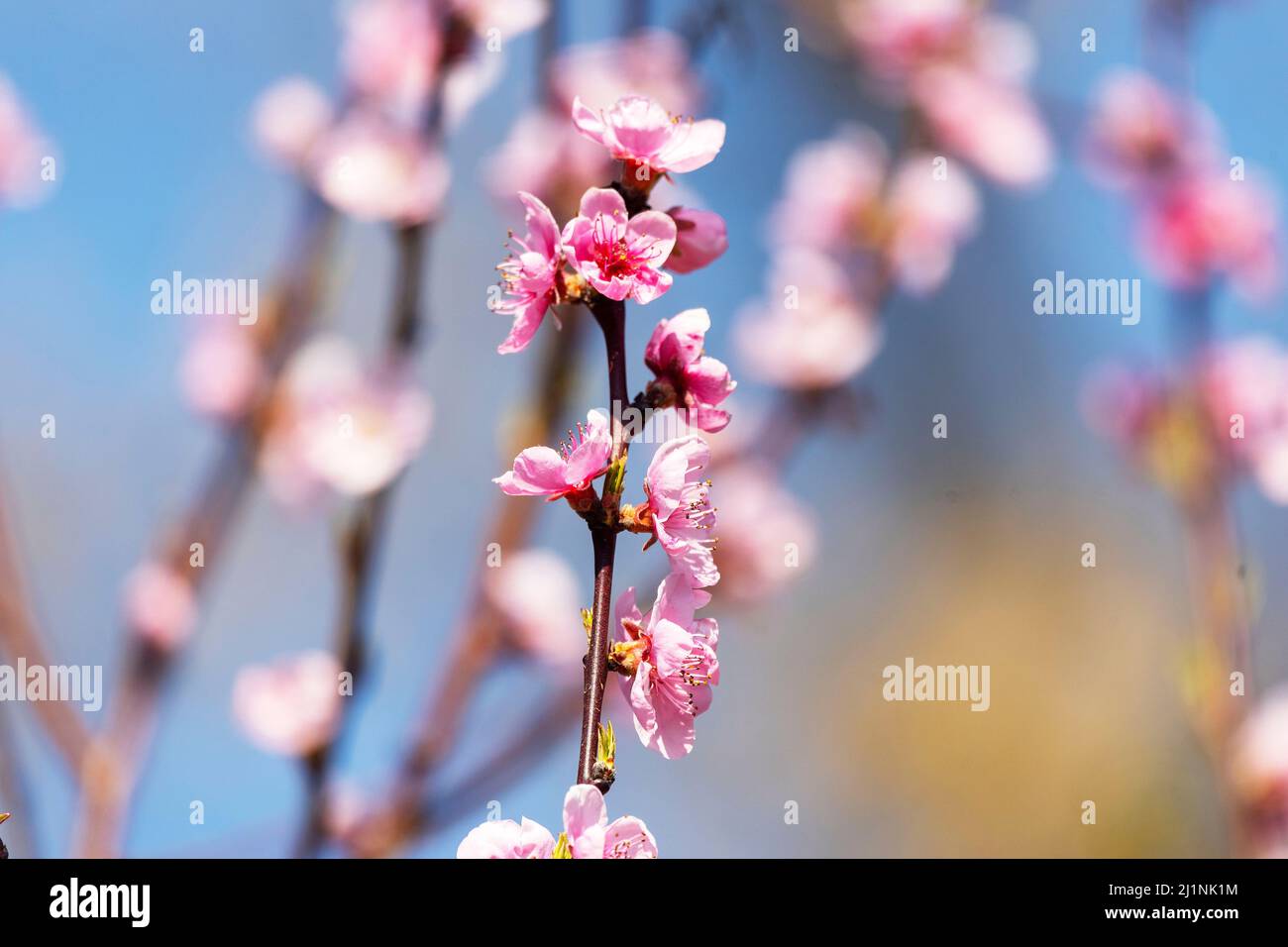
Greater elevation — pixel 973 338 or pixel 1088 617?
pixel 973 338

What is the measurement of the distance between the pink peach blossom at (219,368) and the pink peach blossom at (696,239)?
5.03 ft

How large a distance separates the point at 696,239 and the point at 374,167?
4.07ft

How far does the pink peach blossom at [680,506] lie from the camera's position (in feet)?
1.57

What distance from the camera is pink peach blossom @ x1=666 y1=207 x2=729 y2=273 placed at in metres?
0.54

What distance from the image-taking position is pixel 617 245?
496mm

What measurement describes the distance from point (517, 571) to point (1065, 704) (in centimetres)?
163

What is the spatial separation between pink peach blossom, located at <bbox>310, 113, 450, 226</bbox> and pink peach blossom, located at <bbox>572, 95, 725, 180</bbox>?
3.31 feet

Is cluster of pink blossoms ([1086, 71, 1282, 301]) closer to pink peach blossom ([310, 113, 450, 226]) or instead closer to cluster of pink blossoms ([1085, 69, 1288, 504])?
cluster of pink blossoms ([1085, 69, 1288, 504])

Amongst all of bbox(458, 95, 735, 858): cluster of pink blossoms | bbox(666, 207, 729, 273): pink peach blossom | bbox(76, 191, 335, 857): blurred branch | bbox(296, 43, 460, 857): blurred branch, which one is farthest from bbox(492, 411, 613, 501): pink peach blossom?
bbox(76, 191, 335, 857): blurred branch

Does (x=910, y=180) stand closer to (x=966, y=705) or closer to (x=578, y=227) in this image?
(x=966, y=705)

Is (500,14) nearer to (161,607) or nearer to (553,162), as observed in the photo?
(553,162)

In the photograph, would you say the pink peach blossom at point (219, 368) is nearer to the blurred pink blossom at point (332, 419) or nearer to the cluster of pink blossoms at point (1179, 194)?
the blurred pink blossom at point (332, 419)

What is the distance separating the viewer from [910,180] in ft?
7.00
